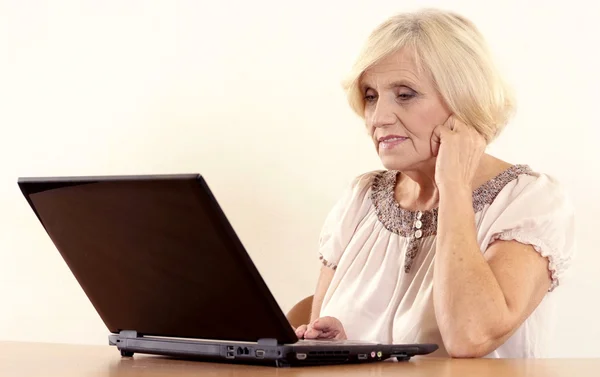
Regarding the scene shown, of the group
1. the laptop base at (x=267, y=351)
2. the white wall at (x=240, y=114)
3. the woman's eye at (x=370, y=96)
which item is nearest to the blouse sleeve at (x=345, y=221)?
the woman's eye at (x=370, y=96)

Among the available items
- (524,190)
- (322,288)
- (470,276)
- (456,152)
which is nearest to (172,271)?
(470,276)

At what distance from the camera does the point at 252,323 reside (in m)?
1.27

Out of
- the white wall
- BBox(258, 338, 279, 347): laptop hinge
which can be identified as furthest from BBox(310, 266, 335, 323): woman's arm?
BBox(258, 338, 279, 347): laptop hinge

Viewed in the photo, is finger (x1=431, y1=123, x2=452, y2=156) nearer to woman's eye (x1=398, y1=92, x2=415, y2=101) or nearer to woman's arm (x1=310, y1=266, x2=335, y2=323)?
woman's eye (x1=398, y1=92, x2=415, y2=101)

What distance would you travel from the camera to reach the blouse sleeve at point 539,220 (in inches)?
73.3

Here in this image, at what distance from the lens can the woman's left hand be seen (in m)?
1.87

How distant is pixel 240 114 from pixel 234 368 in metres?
2.13

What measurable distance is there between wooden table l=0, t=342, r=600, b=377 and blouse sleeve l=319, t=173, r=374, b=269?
83cm

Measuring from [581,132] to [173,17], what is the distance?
158 centimetres

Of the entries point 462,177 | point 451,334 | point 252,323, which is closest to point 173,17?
point 462,177

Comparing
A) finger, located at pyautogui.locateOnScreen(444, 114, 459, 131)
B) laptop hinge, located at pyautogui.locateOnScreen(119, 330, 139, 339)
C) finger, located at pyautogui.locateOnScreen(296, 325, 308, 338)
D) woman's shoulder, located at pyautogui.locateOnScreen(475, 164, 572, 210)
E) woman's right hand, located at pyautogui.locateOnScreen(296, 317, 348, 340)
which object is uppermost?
finger, located at pyautogui.locateOnScreen(444, 114, 459, 131)

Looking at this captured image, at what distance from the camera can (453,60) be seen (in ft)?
6.65

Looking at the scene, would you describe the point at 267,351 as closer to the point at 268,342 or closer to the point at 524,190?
the point at 268,342

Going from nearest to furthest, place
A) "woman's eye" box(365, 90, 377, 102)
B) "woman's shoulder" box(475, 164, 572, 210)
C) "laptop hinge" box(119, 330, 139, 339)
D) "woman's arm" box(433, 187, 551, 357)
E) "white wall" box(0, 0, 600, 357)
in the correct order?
"laptop hinge" box(119, 330, 139, 339)
"woman's arm" box(433, 187, 551, 357)
"woman's shoulder" box(475, 164, 572, 210)
"woman's eye" box(365, 90, 377, 102)
"white wall" box(0, 0, 600, 357)
